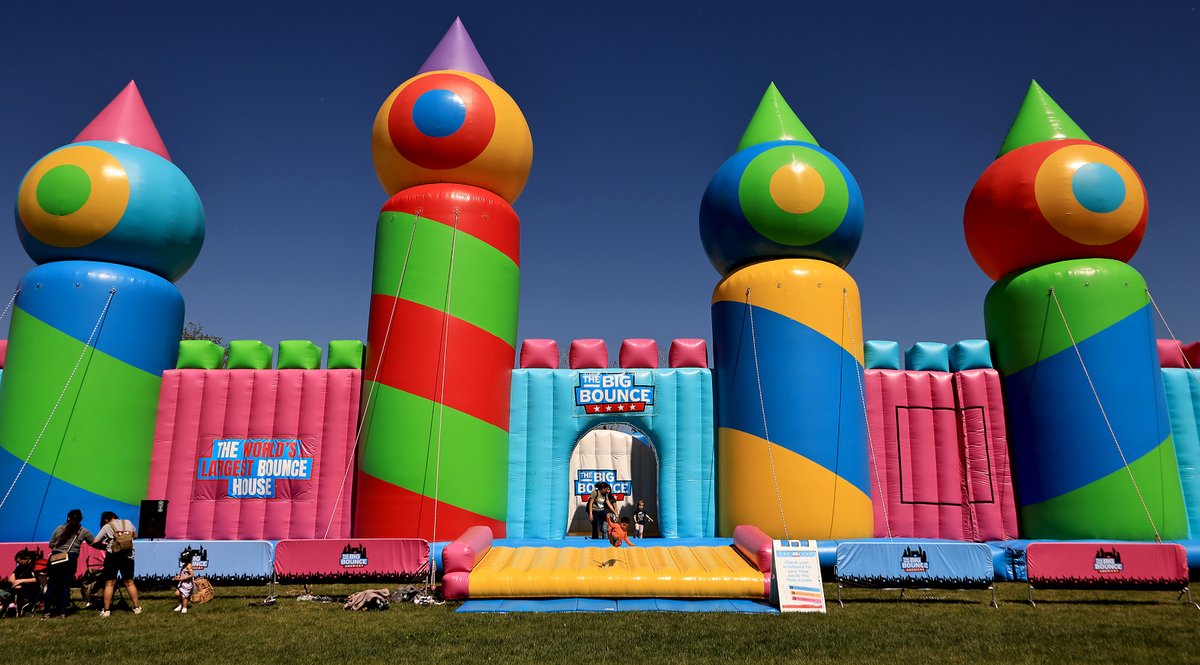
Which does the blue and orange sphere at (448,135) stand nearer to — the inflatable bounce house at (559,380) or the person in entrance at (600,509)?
the inflatable bounce house at (559,380)

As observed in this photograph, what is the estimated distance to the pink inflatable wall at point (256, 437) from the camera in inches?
410

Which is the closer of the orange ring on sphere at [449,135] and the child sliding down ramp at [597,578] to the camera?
the child sliding down ramp at [597,578]

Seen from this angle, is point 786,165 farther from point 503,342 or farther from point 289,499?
point 289,499

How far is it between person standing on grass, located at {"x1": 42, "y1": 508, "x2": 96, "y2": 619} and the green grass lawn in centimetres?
19

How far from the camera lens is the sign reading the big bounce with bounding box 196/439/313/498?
10.5 metres

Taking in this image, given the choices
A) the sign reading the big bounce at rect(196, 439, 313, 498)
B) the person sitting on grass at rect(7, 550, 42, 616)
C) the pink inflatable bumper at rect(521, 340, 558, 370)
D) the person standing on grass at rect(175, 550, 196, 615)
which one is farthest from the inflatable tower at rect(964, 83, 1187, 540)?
the person sitting on grass at rect(7, 550, 42, 616)

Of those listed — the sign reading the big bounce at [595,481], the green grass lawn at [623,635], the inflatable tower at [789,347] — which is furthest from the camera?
the sign reading the big bounce at [595,481]

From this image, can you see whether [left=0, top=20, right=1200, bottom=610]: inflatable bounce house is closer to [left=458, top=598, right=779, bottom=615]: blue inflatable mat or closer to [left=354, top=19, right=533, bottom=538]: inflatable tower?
[left=354, top=19, right=533, bottom=538]: inflatable tower

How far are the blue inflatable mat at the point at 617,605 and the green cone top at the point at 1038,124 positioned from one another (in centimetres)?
815

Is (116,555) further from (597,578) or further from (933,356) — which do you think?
(933,356)

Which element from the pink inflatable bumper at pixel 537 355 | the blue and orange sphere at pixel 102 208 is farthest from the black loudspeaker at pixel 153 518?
the pink inflatable bumper at pixel 537 355

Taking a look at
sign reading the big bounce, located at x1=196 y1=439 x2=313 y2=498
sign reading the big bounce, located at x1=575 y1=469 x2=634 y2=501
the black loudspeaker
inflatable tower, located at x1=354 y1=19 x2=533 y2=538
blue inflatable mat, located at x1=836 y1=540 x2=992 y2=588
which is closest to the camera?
blue inflatable mat, located at x1=836 y1=540 x2=992 y2=588

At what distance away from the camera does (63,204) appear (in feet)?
33.0

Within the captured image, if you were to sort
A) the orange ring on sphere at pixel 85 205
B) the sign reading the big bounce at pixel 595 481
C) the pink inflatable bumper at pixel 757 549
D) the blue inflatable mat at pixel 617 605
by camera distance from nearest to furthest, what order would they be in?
the blue inflatable mat at pixel 617 605 < the pink inflatable bumper at pixel 757 549 < the orange ring on sphere at pixel 85 205 < the sign reading the big bounce at pixel 595 481
